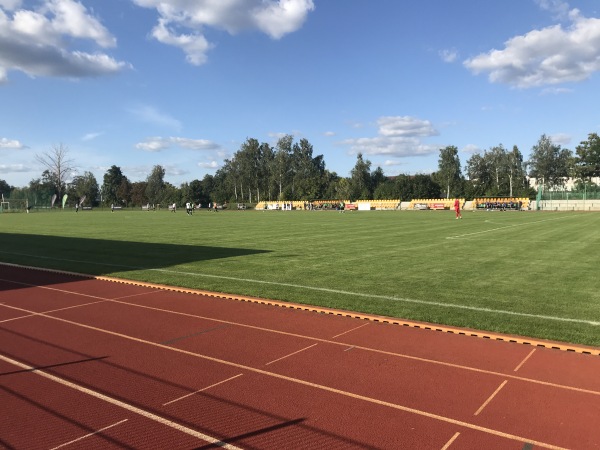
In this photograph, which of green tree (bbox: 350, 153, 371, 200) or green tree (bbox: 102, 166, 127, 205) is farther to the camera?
green tree (bbox: 102, 166, 127, 205)

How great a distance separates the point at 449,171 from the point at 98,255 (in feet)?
324

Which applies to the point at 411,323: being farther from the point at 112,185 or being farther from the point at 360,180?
the point at 112,185

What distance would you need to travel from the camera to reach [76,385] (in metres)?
5.25

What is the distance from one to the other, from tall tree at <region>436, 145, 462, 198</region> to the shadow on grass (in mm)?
93195

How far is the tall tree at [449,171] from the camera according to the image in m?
104

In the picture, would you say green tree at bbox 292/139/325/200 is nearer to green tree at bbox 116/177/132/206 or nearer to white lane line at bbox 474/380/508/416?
green tree at bbox 116/177/132/206

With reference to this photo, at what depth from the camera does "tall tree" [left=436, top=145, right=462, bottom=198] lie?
342 ft

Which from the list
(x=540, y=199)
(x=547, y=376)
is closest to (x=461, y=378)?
(x=547, y=376)

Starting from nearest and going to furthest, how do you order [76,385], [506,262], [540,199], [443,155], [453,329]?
[76,385]
[453,329]
[506,262]
[540,199]
[443,155]

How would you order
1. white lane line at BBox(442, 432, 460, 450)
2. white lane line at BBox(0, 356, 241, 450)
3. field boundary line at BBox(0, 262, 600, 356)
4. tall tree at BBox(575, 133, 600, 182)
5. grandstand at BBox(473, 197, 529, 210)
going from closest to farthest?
1. white lane line at BBox(442, 432, 460, 450)
2. white lane line at BBox(0, 356, 241, 450)
3. field boundary line at BBox(0, 262, 600, 356)
4. grandstand at BBox(473, 197, 529, 210)
5. tall tree at BBox(575, 133, 600, 182)

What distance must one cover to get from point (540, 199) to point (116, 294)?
73.7 m

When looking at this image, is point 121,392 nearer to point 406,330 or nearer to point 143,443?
point 143,443

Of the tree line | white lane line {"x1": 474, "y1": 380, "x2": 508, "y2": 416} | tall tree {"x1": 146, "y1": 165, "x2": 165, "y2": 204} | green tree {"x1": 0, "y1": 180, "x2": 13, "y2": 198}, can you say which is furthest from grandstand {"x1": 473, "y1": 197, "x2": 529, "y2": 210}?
green tree {"x1": 0, "y1": 180, "x2": 13, "y2": 198}

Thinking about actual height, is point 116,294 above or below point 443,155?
below
